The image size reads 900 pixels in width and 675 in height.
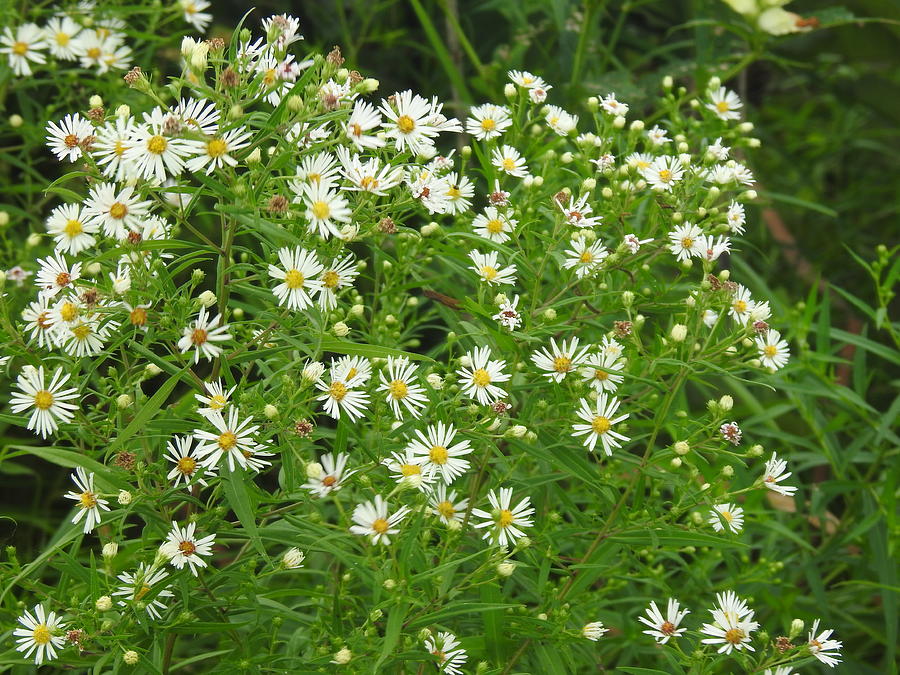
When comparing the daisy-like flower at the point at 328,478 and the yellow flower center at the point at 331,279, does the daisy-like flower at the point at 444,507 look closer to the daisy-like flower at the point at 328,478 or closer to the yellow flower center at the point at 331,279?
the daisy-like flower at the point at 328,478

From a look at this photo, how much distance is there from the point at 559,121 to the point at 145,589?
35.9 inches

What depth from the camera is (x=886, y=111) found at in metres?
2.84

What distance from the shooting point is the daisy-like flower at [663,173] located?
134 centimetres

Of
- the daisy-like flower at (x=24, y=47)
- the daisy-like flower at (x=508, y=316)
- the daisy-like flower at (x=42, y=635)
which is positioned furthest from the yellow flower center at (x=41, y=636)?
the daisy-like flower at (x=24, y=47)

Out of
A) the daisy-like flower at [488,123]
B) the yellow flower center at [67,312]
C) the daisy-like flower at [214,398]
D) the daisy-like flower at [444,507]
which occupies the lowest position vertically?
the daisy-like flower at [444,507]

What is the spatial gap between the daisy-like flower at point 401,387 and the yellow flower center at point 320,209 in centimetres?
20

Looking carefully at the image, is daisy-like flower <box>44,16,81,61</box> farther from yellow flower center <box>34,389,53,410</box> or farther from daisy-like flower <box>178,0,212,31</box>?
yellow flower center <box>34,389,53,410</box>

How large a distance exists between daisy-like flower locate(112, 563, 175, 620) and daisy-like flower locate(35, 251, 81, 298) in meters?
0.34

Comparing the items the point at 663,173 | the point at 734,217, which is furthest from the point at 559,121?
the point at 734,217

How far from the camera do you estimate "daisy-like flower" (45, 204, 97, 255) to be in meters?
1.12

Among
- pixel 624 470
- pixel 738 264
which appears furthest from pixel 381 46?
pixel 624 470

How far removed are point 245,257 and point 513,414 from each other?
435 millimetres

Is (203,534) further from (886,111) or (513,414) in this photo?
(886,111)

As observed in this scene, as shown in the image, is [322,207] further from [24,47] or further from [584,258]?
[24,47]
